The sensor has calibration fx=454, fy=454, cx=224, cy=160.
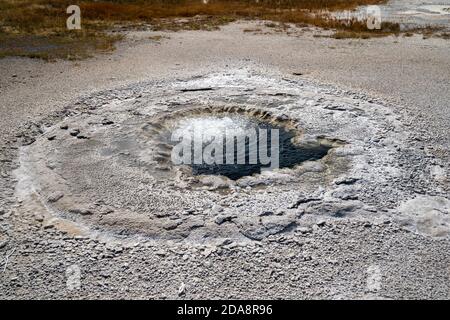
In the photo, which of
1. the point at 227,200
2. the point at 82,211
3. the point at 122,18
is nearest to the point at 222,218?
the point at 227,200

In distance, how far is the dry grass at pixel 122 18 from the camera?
671 inches

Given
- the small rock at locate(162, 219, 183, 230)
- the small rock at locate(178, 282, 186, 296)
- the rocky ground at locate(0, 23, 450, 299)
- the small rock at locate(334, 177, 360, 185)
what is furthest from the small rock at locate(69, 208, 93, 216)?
the small rock at locate(334, 177, 360, 185)

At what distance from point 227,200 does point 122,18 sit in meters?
18.6

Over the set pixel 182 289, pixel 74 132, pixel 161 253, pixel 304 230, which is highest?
A: pixel 74 132

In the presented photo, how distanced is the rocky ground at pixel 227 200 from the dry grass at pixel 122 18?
507 centimetres

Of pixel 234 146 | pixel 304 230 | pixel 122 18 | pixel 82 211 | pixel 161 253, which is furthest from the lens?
pixel 122 18

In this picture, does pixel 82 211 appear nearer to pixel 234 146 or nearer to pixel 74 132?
pixel 74 132

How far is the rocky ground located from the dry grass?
5072 mm

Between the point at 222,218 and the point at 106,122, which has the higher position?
the point at 106,122

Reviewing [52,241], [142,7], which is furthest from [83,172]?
[142,7]

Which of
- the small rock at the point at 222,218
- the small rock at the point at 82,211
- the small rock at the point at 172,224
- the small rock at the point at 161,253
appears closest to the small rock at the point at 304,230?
the small rock at the point at 222,218

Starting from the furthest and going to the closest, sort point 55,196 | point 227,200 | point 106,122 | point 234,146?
point 106,122 < point 234,146 < point 55,196 < point 227,200

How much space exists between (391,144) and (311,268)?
161 inches

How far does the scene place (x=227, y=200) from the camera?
676 centimetres
